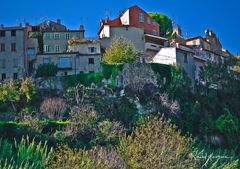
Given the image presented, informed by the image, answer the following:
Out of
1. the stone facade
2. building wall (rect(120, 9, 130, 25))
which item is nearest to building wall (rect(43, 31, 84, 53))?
the stone facade

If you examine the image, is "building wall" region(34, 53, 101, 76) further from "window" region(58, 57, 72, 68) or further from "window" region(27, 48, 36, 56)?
"window" region(27, 48, 36, 56)

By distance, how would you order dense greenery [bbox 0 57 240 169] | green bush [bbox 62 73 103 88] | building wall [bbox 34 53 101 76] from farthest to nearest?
building wall [bbox 34 53 101 76] < green bush [bbox 62 73 103 88] < dense greenery [bbox 0 57 240 169]

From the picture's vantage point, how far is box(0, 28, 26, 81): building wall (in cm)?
7350

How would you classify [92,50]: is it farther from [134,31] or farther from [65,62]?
[134,31]

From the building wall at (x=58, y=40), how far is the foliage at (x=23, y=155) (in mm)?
26986

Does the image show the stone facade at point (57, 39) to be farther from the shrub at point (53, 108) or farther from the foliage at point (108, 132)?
the foliage at point (108, 132)

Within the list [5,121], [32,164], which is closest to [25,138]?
[5,121]

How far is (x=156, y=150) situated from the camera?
40.7m

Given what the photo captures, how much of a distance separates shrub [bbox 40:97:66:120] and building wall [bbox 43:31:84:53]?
1505 cm

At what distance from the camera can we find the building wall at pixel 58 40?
78.9 meters

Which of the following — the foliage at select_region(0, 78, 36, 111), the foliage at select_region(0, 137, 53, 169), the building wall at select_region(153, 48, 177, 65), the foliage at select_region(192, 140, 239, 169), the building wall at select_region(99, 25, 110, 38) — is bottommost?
the foliage at select_region(192, 140, 239, 169)

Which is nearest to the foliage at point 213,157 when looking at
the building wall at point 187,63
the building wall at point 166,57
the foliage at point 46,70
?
the building wall at point 187,63

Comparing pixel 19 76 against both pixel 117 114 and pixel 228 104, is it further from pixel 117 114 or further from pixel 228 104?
pixel 228 104

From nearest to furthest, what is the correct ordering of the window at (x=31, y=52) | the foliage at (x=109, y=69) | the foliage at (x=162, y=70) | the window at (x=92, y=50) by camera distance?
the foliage at (x=109, y=69) < the foliage at (x=162, y=70) < the window at (x=92, y=50) < the window at (x=31, y=52)
